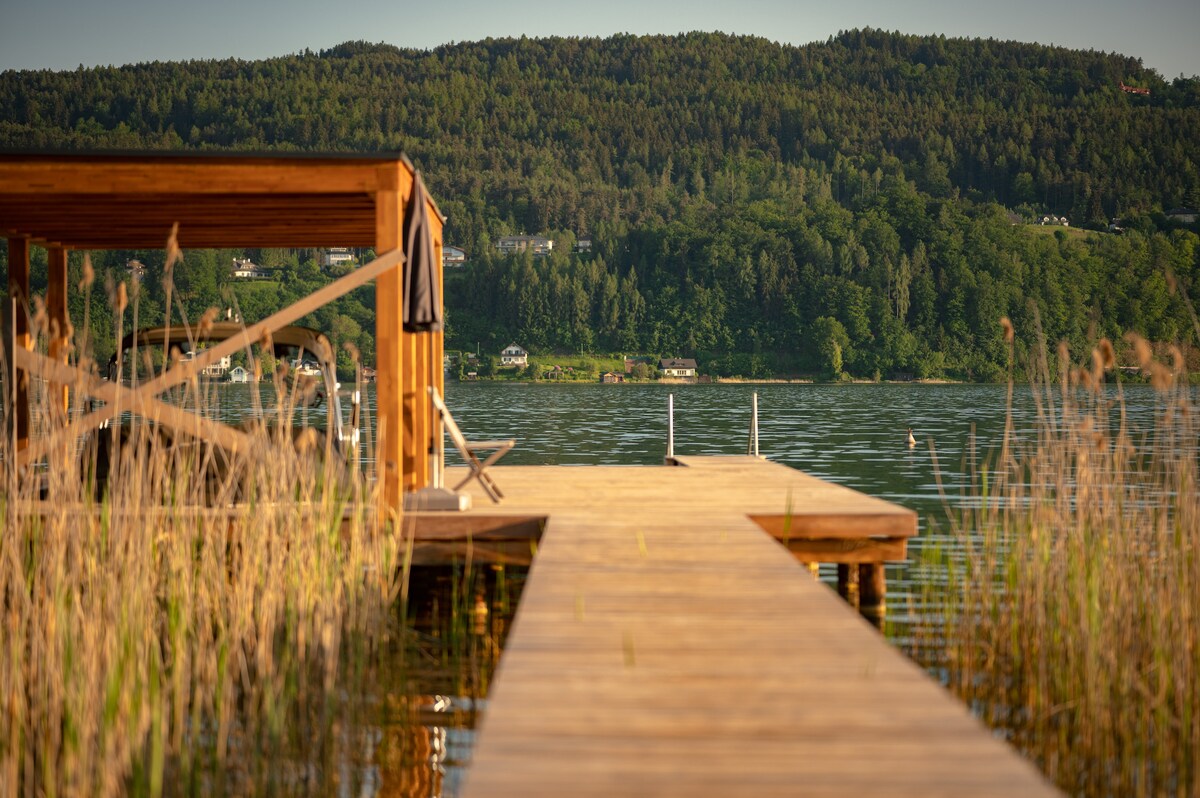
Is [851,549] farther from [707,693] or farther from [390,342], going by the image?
[707,693]

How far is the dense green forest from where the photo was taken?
335 feet

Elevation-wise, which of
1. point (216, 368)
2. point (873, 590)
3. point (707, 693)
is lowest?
point (873, 590)

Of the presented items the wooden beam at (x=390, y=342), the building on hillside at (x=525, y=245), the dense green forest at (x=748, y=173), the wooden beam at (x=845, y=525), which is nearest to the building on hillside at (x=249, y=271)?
the dense green forest at (x=748, y=173)

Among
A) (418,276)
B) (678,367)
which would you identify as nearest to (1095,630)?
(418,276)

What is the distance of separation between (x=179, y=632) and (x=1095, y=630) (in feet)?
11.4

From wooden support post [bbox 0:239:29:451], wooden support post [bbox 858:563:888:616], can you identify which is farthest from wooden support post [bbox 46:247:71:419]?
wooden support post [bbox 858:563:888:616]

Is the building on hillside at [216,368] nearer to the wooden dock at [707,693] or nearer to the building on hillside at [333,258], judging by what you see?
the wooden dock at [707,693]

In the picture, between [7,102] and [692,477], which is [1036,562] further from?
[7,102]

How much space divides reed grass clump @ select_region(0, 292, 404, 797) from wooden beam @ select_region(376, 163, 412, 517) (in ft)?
0.83

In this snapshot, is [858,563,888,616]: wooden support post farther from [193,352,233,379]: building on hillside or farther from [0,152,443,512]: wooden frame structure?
[193,352,233,379]: building on hillside

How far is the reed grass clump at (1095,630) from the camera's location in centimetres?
478

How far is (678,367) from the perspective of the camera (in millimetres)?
106438

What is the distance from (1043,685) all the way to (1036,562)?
0.76 m

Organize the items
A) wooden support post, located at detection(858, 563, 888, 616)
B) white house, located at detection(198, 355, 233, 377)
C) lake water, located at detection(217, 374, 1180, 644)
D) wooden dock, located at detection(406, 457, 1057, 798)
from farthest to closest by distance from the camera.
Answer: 1. lake water, located at detection(217, 374, 1180, 644)
2. wooden support post, located at detection(858, 563, 888, 616)
3. white house, located at detection(198, 355, 233, 377)
4. wooden dock, located at detection(406, 457, 1057, 798)
